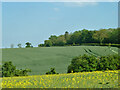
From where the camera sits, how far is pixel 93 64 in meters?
11.1

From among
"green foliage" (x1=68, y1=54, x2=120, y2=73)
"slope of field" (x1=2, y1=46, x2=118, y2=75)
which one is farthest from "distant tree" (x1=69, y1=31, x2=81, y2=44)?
"green foliage" (x1=68, y1=54, x2=120, y2=73)

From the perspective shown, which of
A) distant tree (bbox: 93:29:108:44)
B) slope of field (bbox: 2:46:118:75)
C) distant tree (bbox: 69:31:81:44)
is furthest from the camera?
distant tree (bbox: 69:31:81:44)

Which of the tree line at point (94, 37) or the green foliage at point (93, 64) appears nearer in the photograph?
the green foliage at point (93, 64)

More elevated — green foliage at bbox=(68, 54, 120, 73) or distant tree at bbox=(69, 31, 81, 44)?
distant tree at bbox=(69, 31, 81, 44)

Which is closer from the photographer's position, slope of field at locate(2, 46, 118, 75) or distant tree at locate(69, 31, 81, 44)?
slope of field at locate(2, 46, 118, 75)

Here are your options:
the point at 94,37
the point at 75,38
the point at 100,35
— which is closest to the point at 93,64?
the point at 94,37

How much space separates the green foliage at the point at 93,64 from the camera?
1092 centimetres

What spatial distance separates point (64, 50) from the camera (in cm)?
2394

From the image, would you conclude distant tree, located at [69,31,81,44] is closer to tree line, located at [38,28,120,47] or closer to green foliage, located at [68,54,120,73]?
tree line, located at [38,28,120,47]

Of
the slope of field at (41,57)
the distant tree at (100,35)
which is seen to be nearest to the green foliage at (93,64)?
the slope of field at (41,57)

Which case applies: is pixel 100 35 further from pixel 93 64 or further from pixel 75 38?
pixel 93 64

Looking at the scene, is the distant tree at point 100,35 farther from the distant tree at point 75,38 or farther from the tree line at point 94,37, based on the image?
the distant tree at point 75,38

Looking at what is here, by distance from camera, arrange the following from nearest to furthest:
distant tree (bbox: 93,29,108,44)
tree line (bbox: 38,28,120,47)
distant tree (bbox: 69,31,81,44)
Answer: tree line (bbox: 38,28,120,47), distant tree (bbox: 93,29,108,44), distant tree (bbox: 69,31,81,44)

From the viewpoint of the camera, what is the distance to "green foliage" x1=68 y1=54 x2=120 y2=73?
35.8ft
